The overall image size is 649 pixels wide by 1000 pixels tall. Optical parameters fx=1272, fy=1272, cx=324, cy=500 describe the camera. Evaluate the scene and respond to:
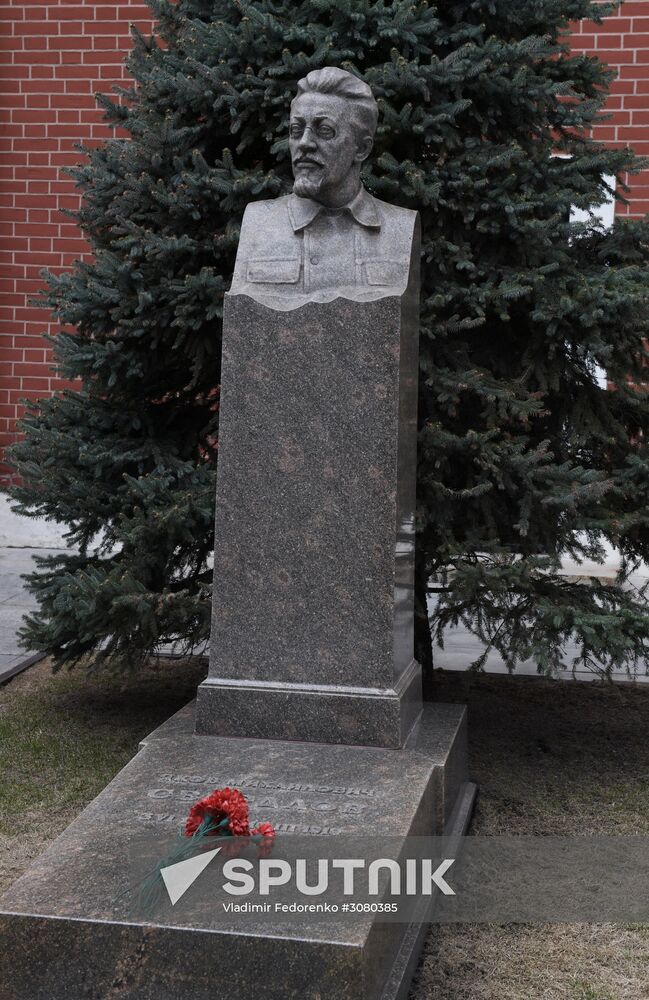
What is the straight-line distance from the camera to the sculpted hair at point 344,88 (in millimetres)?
4094

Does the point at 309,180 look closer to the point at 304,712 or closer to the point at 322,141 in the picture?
the point at 322,141

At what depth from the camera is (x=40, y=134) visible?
30.9ft

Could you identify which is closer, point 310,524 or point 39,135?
point 310,524

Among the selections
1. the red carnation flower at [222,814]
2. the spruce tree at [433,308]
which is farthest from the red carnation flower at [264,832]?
the spruce tree at [433,308]

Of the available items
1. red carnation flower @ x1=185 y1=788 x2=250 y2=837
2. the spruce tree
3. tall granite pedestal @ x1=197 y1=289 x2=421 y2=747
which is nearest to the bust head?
tall granite pedestal @ x1=197 y1=289 x2=421 y2=747

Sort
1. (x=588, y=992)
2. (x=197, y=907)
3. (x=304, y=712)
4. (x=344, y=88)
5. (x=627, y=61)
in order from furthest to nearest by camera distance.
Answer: (x=627, y=61) → (x=344, y=88) → (x=304, y=712) → (x=588, y=992) → (x=197, y=907)

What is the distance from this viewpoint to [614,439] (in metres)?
5.01

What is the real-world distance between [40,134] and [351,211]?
5900 mm

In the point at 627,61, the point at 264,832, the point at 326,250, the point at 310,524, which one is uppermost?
the point at 627,61

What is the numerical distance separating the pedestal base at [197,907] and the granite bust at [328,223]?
1.49m

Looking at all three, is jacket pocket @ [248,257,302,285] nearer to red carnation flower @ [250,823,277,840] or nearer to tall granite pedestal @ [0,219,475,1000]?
tall granite pedestal @ [0,219,475,1000]

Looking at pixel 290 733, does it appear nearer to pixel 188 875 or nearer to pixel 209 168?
pixel 188 875

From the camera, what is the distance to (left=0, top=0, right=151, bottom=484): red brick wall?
927 centimetres

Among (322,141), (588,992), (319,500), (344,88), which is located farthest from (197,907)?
(344,88)
